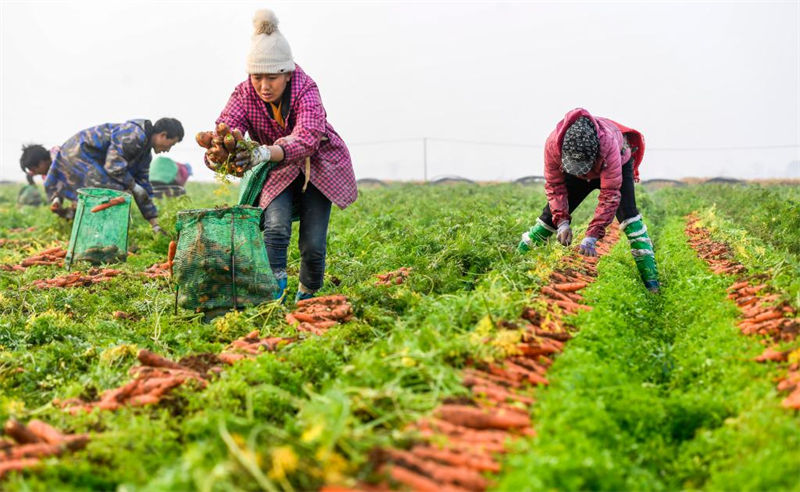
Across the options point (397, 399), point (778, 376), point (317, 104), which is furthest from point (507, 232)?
point (397, 399)

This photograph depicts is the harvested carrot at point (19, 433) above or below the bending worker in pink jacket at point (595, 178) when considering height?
below

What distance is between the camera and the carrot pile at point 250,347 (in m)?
3.71

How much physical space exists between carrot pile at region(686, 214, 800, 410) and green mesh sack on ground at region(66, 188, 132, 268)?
5981 millimetres

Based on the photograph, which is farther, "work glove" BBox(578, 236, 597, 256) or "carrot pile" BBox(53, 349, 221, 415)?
"work glove" BBox(578, 236, 597, 256)

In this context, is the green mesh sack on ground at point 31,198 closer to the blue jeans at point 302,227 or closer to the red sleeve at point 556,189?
the blue jeans at point 302,227

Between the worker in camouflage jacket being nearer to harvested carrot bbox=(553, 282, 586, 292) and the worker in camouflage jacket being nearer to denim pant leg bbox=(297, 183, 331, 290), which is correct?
denim pant leg bbox=(297, 183, 331, 290)

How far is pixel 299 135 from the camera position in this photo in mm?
4684

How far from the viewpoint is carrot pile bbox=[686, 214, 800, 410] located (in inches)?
125

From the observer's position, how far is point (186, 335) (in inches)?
173

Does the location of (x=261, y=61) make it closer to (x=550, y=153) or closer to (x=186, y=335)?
(x=186, y=335)

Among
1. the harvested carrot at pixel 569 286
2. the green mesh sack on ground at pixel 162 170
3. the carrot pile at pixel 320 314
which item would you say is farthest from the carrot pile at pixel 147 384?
the green mesh sack on ground at pixel 162 170

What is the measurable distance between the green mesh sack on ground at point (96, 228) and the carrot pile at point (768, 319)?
598 centimetres

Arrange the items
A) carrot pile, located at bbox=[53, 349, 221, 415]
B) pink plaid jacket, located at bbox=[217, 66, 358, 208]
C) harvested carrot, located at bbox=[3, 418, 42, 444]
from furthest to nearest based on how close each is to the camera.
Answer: pink plaid jacket, located at bbox=[217, 66, 358, 208] < carrot pile, located at bbox=[53, 349, 221, 415] < harvested carrot, located at bbox=[3, 418, 42, 444]

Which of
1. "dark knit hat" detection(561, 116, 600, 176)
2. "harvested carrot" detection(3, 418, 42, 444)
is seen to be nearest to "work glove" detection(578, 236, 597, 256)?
"dark knit hat" detection(561, 116, 600, 176)
